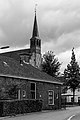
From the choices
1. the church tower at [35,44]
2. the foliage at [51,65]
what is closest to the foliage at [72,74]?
the foliage at [51,65]

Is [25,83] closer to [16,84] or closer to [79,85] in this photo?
[16,84]

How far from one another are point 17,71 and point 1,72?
4098 millimetres

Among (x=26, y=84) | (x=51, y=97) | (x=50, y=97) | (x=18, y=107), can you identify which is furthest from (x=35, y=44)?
(x=18, y=107)

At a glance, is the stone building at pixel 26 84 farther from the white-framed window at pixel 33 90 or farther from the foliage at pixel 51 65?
the foliage at pixel 51 65

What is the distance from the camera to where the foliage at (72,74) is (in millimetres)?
57938

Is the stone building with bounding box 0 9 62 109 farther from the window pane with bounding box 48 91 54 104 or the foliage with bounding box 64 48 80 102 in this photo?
the foliage with bounding box 64 48 80 102

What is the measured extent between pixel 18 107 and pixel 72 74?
35.6 meters

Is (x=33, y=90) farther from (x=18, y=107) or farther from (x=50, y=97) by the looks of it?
(x=18, y=107)

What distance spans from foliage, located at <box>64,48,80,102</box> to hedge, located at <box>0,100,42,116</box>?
29245 millimetres

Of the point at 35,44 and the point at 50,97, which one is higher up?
the point at 35,44

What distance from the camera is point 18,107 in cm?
2475

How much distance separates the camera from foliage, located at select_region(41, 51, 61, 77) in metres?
56.1

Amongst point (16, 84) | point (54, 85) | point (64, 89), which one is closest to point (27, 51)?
point (64, 89)

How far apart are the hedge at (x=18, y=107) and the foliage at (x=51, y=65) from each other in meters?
26.8
